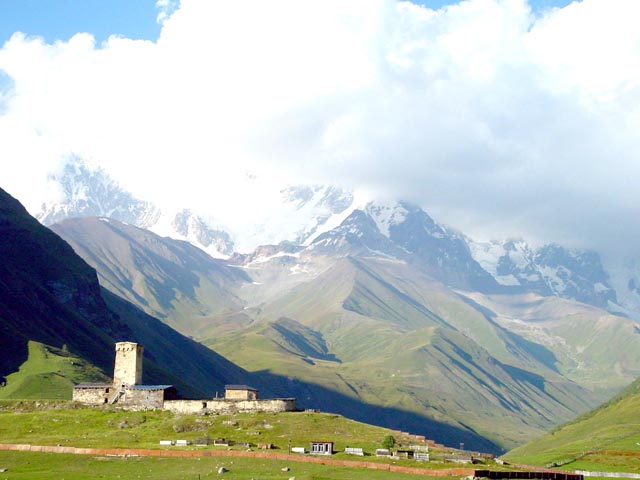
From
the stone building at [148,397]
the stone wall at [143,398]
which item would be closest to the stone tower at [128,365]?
the stone building at [148,397]

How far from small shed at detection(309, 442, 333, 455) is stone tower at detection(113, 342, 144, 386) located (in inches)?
1889

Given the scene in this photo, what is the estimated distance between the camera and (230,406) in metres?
147

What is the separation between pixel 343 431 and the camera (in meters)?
137

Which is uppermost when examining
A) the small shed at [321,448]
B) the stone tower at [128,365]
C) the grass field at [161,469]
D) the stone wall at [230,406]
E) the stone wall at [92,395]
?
the stone tower at [128,365]

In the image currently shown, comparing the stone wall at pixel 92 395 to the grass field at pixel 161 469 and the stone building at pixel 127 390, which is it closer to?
the stone building at pixel 127 390

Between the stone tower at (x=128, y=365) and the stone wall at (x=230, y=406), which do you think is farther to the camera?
the stone tower at (x=128, y=365)

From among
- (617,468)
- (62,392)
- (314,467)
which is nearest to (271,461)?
(314,467)

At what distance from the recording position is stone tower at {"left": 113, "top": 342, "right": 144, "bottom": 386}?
517 ft

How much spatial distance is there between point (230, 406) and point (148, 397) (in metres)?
14.2

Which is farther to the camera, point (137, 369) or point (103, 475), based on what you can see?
point (137, 369)

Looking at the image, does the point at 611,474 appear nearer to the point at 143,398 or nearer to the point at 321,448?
the point at 321,448

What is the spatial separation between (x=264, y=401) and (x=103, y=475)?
1783 inches

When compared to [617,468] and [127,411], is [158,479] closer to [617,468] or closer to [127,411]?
[127,411]

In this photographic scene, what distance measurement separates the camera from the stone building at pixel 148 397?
147m
